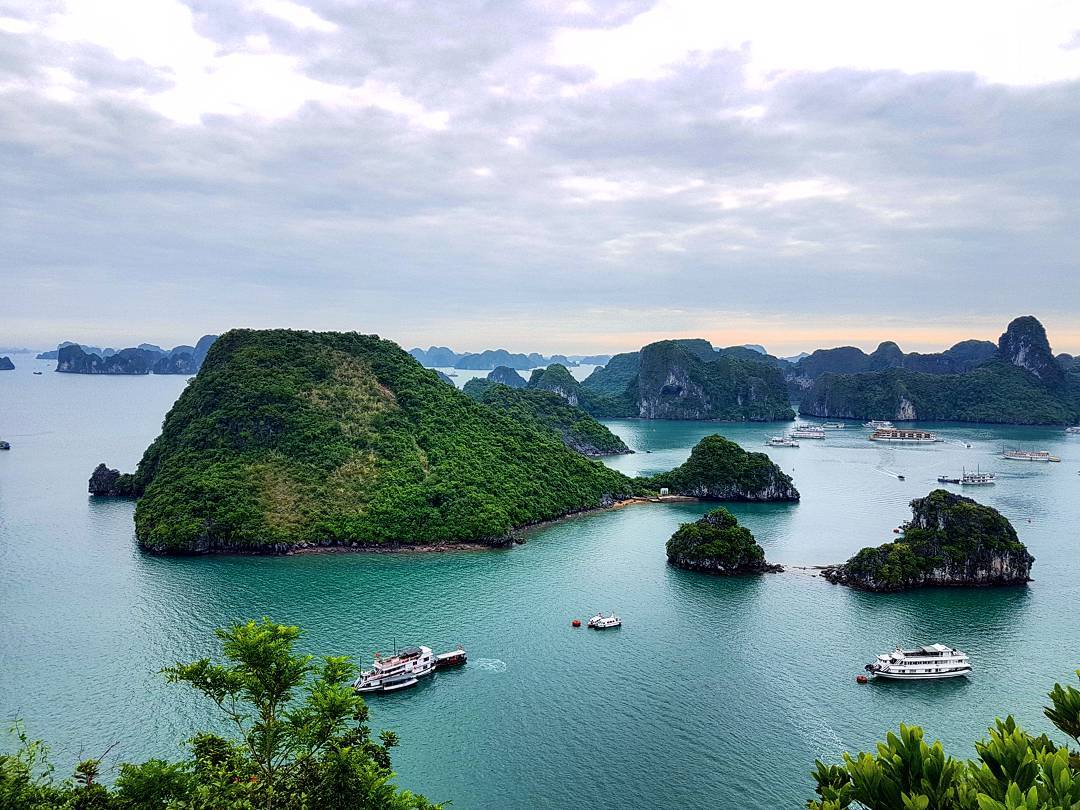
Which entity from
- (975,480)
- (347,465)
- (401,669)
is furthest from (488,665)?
(975,480)

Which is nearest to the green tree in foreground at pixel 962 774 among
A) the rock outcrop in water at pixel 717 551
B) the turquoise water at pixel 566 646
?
the turquoise water at pixel 566 646

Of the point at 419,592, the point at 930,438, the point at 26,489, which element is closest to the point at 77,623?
the point at 419,592

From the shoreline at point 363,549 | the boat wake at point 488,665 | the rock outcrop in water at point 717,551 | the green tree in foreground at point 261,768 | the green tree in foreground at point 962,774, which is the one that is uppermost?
the green tree in foreground at point 962,774

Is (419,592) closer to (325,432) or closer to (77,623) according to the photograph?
(77,623)

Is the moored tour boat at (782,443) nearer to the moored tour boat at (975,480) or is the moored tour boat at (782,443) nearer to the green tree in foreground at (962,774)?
the moored tour boat at (975,480)

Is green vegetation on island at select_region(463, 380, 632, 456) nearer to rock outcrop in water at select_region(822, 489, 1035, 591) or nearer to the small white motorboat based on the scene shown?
rock outcrop in water at select_region(822, 489, 1035, 591)

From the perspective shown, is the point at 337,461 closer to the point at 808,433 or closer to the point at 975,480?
the point at 975,480
